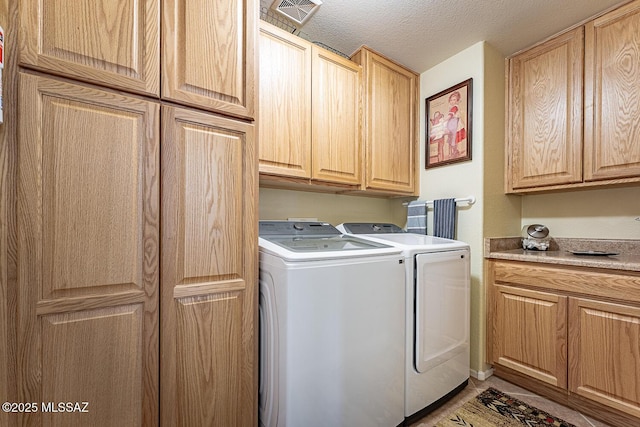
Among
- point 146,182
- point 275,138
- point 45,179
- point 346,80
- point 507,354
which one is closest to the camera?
point 45,179

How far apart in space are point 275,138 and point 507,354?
7.02ft

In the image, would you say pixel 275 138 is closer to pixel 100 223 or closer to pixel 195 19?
pixel 195 19

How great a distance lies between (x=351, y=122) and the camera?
6.77 feet

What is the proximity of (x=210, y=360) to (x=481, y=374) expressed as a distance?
6.20 feet

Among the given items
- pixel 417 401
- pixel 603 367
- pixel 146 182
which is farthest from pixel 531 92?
pixel 146 182

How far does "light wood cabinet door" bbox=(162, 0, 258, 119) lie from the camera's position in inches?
41.5

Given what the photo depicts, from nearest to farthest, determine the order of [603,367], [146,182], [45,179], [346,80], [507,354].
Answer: [45,179]
[146,182]
[603,367]
[507,354]
[346,80]

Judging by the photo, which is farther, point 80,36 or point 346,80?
point 346,80

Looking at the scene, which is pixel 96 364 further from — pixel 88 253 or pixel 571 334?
pixel 571 334

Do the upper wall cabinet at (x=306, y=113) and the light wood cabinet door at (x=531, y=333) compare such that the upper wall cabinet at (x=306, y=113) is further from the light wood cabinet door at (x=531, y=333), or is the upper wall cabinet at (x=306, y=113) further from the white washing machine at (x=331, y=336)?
the light wood cabinet door at (x=531, y=333)

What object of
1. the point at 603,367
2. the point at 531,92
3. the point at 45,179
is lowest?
the point at 603,367

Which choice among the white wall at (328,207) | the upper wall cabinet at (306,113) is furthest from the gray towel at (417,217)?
the upper wall cabinet at (306,113)

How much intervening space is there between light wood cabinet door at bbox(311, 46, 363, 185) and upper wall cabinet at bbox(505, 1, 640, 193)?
48.0 inches

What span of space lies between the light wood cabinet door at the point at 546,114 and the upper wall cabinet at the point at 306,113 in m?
1.22
